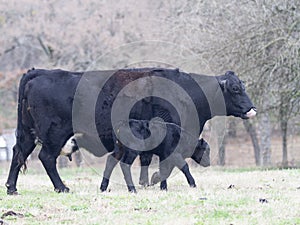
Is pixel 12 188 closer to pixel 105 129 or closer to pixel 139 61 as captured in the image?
pixel 105 129

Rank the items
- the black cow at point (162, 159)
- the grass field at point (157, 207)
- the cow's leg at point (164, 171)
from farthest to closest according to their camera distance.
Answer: the cow's leg at point (164, 171) → the black cow at point (162, 159) → the grass field at point (157, 207)

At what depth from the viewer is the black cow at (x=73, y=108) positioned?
34.0 feet

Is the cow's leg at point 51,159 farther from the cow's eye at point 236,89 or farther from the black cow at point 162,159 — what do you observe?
the cow's eye at point 236,89

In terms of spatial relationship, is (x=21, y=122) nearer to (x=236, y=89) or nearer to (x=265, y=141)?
(x=236, y=89)

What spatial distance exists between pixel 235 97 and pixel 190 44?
1040 cm

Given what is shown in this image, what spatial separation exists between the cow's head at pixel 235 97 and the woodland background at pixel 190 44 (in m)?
6.37

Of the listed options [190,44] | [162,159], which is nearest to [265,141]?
[190,44]

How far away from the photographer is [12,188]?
34.2 feet

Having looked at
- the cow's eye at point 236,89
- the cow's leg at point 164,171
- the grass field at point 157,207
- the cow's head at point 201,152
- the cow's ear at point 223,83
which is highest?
the cow's ear at point 223,83

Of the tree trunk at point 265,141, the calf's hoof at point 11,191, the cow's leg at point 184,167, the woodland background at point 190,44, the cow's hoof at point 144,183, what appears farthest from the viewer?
the tree trunk at point 265,141

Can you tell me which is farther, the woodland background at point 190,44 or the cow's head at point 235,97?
the woodland background at point 190,44

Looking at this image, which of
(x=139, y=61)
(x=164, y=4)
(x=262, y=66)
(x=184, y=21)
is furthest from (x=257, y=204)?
(x=164, y=4)

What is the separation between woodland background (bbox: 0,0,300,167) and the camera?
19484mm

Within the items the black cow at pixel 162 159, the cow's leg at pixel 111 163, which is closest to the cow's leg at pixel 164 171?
the black cow at pixel 162 159
